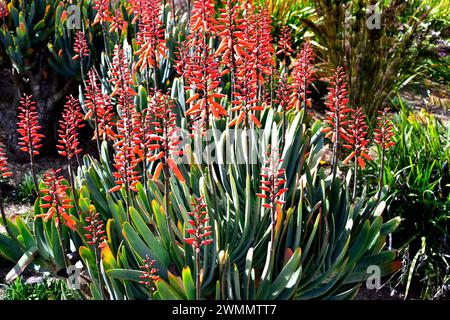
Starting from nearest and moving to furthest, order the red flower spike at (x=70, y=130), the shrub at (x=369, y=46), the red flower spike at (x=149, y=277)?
the red flower spike at (x=149, y=277), the red flower spike at (x=70, y=130), the shrub at (x=369, y=46)

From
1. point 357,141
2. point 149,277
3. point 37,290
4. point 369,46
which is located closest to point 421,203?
point 357,141

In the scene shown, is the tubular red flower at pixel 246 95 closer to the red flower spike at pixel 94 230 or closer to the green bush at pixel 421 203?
the red flower spike at pixel 94 230

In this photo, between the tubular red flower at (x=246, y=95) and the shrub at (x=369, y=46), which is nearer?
the tubular red flower at (x=246, y=95)

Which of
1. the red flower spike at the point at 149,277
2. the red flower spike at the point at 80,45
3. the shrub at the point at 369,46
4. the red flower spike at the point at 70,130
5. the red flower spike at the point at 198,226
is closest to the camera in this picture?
the red flower spike at the point at 198,226

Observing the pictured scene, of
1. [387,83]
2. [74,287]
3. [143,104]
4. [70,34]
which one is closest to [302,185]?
[74,287]

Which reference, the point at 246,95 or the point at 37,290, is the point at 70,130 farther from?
the point at 37,290


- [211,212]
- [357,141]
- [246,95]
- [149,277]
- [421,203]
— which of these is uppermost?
[246,95]

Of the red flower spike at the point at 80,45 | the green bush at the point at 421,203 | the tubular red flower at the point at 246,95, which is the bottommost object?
the green bush at the point at 421,203

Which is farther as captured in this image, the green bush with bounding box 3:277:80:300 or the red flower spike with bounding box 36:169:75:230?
the green bush with bounding box 3:277:80:300

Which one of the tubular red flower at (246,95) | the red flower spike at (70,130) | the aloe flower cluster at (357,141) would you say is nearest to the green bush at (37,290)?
the red flower spike at (70,130)

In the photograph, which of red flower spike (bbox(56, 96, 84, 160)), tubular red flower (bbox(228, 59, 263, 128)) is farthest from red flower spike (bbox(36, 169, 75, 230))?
tubular red flower (bbox(228, 59, 263, 128))

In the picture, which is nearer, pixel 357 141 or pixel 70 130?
pixel 70 130

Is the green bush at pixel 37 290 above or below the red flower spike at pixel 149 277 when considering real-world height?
below

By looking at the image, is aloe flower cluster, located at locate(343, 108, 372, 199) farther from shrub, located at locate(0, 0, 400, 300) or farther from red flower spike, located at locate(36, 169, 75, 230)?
red flower spike, located at locate(36, 169, 75, 230)
